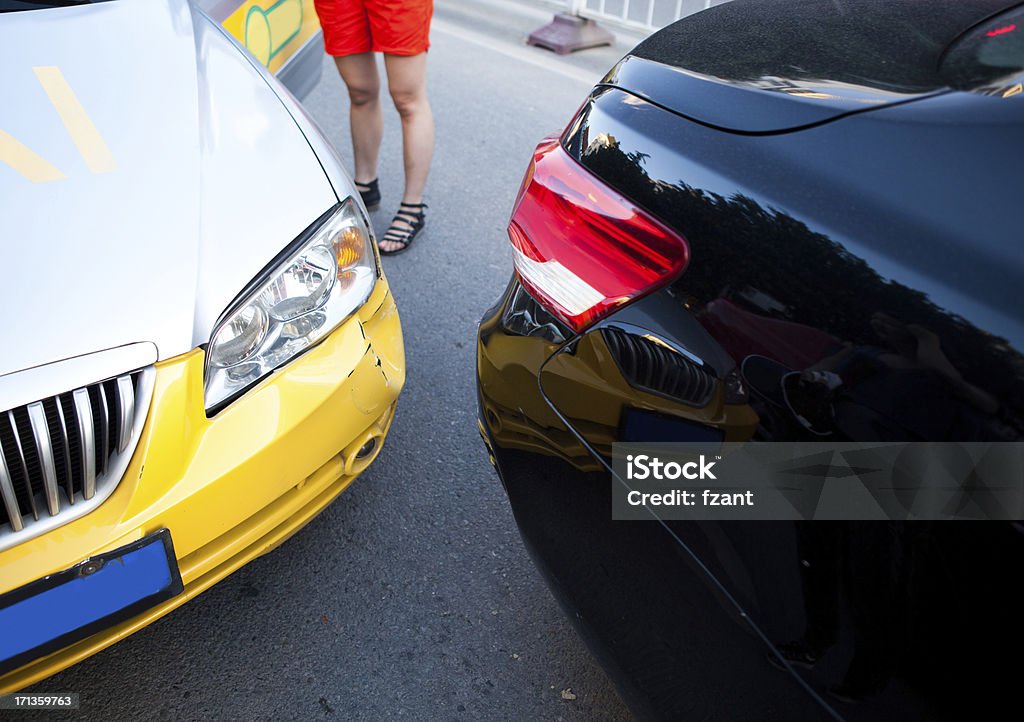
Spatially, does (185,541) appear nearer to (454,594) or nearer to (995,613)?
(454,594)

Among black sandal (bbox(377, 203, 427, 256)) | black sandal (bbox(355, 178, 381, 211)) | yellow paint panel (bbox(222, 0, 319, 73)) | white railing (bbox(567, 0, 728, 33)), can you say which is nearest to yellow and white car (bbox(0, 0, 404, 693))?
yellow paint panel (bbox(222, 0, 319, 73))

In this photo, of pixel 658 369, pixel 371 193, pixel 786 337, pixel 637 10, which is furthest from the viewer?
pixel 637 10

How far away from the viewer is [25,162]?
1.61 m

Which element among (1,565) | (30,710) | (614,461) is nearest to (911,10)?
(614,461)

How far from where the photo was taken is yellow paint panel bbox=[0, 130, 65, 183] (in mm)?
1589

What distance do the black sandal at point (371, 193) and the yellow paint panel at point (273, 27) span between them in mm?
545

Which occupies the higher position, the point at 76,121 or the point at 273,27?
the point at 76,121

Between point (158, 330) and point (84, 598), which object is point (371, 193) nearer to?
point (158, 330)

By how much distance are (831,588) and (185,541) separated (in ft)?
3.25

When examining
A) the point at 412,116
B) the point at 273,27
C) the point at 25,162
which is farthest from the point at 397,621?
the point at 273,27

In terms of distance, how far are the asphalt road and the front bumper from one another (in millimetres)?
339

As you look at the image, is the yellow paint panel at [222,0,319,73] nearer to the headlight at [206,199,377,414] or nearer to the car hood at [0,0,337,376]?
the car hood at [0,0,337,376]

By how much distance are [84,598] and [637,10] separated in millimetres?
5598

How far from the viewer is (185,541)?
4.59ft
